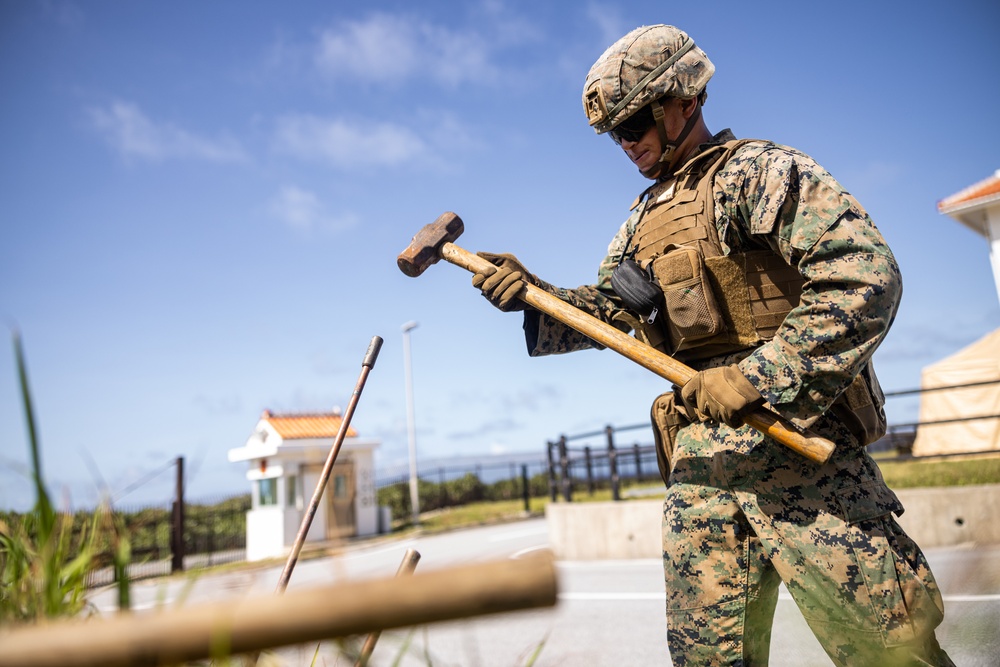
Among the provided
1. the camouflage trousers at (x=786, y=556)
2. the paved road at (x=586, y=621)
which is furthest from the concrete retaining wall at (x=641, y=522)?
the camouflage trousers at (x=786, y=556)

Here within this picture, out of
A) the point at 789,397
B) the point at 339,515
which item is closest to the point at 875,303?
the point at 789,397

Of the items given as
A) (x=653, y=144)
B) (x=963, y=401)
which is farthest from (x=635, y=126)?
(x=963, y=401)

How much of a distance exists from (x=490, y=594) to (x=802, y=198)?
6.35 ft

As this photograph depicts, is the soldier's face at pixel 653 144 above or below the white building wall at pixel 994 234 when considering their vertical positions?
below

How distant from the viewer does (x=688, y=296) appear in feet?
7.85

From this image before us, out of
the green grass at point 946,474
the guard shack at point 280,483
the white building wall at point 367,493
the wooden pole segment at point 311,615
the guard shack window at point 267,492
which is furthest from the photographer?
the white building wall at point 367,493

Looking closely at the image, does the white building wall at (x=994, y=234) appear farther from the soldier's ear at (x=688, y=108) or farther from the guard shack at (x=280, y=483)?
the guard shack at (x=280, y=483)

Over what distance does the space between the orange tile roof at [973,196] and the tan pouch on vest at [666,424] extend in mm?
14629

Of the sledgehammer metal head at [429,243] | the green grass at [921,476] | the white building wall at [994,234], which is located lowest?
the green grass at [921,476]

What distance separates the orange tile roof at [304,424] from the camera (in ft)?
Result: 70.9

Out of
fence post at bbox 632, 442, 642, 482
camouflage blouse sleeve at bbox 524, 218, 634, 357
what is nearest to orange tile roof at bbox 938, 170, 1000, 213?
fence post at bbox 632, 442, 642, 482

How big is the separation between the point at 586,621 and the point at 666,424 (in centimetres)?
367

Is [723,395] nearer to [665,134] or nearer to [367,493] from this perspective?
[665,134]

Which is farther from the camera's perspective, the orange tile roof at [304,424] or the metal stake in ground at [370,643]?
Answer: the orange tile roof at [304,424]
